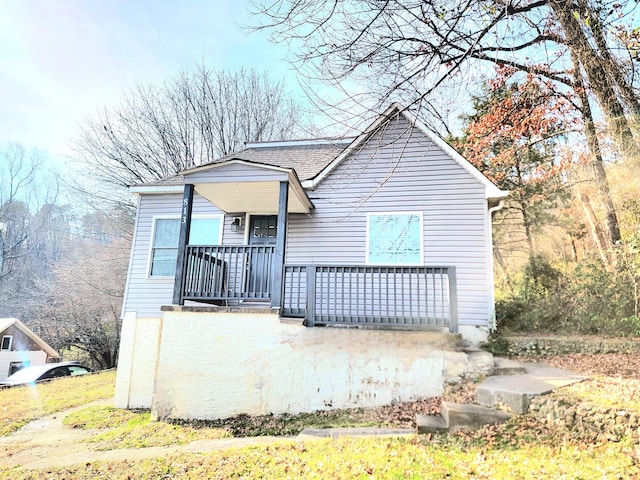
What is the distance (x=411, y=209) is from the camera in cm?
816

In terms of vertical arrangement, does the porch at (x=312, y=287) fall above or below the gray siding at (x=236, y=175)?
below

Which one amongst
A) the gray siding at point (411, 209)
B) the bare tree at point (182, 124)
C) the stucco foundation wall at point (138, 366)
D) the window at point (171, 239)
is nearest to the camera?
the gray siding at point (411, 209)

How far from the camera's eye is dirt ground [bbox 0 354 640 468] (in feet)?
16.0

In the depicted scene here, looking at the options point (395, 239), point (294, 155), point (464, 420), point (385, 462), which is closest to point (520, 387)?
point (464, 420)

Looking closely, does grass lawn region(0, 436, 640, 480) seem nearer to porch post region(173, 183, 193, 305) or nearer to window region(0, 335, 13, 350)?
porch post region(173, 183, 193, 305)

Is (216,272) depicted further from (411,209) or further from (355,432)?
(411,209)

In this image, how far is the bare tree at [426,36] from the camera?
3932mm

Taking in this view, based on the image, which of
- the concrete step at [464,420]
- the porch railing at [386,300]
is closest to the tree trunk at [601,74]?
the porch railing at [386,300]

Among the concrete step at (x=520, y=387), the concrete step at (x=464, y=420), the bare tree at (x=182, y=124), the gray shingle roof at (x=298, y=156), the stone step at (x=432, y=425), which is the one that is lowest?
the stone step at (x=432, y=425)

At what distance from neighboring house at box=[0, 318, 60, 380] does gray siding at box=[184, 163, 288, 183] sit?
59.6ft

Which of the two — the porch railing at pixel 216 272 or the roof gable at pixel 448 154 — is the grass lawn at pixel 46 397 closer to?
the porch railing at pixel 216 272

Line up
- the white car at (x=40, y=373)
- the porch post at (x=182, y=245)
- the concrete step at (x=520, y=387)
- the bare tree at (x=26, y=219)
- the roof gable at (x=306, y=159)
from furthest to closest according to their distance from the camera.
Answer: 1. the bare tree at (x=26, y=219)
2. the white car at (x=40, y=373)
3. the roof gable at (x=306, y=159)
4. the porch post at (x=182, y=245)
5. the concrete step at (x=520, y=387)

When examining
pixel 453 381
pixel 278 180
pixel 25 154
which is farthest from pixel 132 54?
pixel 25 154

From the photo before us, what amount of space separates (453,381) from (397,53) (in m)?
4.78
